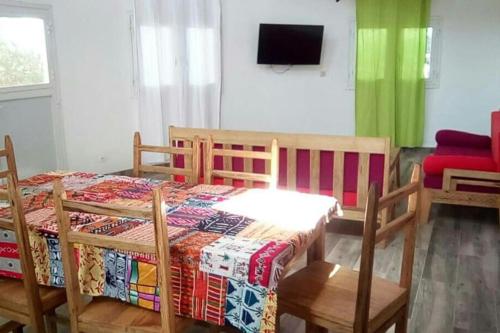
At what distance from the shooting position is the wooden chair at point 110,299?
5.07 feet

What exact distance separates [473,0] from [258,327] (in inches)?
224

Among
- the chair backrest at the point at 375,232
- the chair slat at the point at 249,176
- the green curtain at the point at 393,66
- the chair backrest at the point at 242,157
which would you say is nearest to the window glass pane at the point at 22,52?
the chair backrest at the point at 242,157

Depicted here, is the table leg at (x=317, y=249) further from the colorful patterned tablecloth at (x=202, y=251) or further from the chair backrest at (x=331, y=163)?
the chair backrest at (x=331, y=163)

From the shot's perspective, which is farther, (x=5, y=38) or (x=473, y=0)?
(x=473, y=0)

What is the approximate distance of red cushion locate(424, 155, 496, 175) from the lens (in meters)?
3.81

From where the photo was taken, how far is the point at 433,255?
3.42m

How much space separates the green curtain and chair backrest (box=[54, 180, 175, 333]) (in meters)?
5.23

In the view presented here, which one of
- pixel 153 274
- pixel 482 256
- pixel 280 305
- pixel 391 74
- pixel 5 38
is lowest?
pixel 482 256

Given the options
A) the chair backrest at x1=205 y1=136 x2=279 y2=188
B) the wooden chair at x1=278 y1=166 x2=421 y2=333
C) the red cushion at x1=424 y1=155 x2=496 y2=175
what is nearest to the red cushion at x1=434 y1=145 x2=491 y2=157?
the red cushion at x1=424 y1=155 x2=496 y2=175

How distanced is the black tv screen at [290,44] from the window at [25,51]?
2.74m

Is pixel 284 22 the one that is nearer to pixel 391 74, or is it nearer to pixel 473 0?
pixel 391 74

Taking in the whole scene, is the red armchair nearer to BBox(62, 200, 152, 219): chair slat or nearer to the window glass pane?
BBox(62, 200, 152, 219): chair slat

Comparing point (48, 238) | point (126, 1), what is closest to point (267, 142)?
point (48, 238)

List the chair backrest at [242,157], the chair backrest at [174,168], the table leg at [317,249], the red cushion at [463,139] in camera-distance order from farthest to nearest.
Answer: the red cushion at [463,139]
the chair backrest at [174,168]
the chair backrest at [242,157]
the table leg at [317,249]
